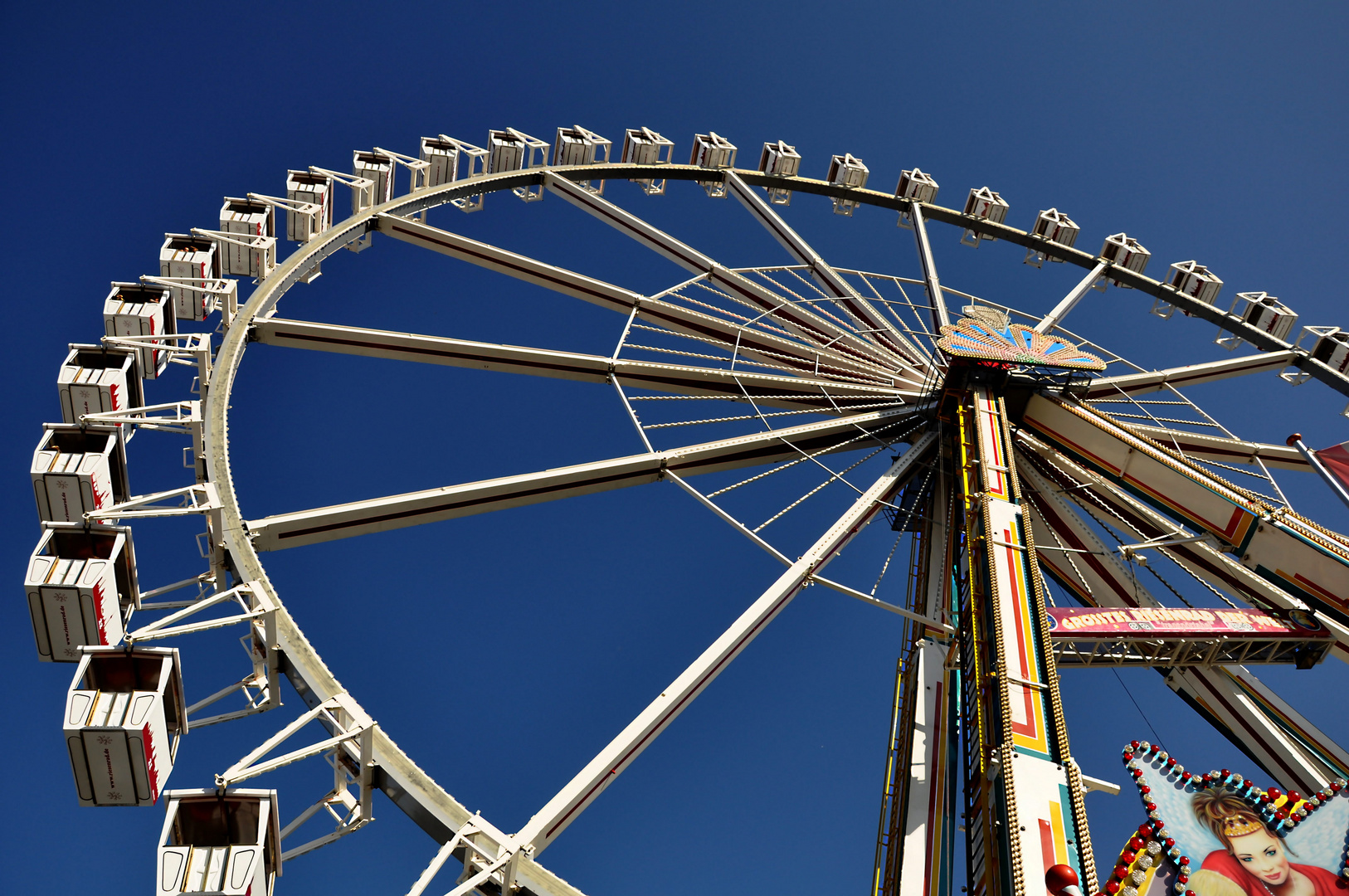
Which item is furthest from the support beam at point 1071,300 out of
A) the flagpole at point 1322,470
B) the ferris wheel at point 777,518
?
the flagpole at point 1322,470

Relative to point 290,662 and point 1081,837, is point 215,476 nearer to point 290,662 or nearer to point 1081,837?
point 290,662

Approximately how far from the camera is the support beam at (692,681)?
10703 millimetres

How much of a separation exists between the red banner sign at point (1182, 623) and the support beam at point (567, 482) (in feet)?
17.6

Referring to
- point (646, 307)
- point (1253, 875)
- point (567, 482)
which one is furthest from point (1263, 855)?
point (646, 307)

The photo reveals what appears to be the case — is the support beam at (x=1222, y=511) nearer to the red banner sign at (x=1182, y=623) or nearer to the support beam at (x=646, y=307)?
the red banner sign at (x=1182, y=623)

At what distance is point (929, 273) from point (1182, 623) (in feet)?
38.5

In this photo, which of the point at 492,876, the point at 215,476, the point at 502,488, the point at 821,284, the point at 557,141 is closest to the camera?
the point at 492,876

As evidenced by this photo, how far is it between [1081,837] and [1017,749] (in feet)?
3.62

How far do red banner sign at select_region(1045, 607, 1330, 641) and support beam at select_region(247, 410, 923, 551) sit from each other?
5.35 m

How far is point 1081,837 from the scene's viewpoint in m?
10.1

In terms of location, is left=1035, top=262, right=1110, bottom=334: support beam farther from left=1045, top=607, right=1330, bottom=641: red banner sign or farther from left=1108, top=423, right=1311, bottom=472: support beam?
left=1045, top=607, right=1330, bottom=641: red banner sign

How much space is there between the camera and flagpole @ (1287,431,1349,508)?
15.1m

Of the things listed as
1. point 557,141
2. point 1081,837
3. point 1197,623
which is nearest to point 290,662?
point 1081,837

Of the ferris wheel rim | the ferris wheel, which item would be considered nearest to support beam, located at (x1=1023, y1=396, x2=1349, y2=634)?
the ferris wheel
